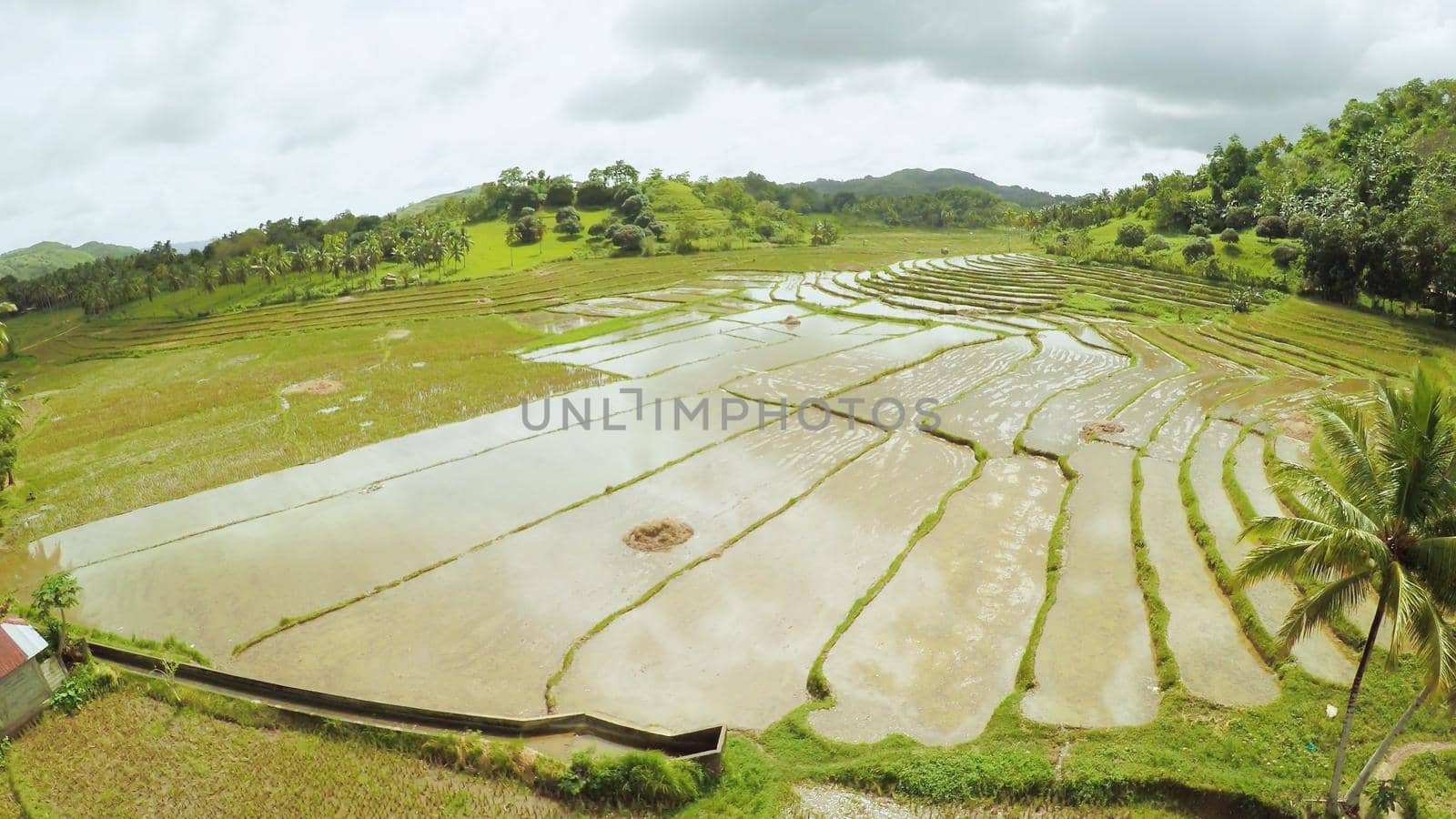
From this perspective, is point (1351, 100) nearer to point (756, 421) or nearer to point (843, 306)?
point (843, 306)

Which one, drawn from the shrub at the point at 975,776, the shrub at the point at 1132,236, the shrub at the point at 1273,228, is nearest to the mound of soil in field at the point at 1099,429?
the shrub at the point at 975,776

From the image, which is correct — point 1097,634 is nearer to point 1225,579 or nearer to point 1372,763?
point 1225,579

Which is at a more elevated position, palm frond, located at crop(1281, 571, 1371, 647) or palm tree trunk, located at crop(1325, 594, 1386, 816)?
palm frond, located at crop(1281, 571, 1371, 647)

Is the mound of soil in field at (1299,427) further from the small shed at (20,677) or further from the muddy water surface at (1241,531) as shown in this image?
the small shed at (20,677)

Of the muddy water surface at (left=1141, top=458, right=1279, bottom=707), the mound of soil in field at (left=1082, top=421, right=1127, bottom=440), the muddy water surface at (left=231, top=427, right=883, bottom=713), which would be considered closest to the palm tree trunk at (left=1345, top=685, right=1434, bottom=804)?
the muddy water surface at (left=1141, top=458, right=1279, bottom=707)

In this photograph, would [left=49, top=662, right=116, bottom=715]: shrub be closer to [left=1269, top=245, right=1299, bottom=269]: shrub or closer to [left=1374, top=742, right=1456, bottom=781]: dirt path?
[left=1374, top=742, right=1456, bottom=781]: dirt path

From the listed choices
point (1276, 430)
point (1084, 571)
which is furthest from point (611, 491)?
point (1276, 430)
